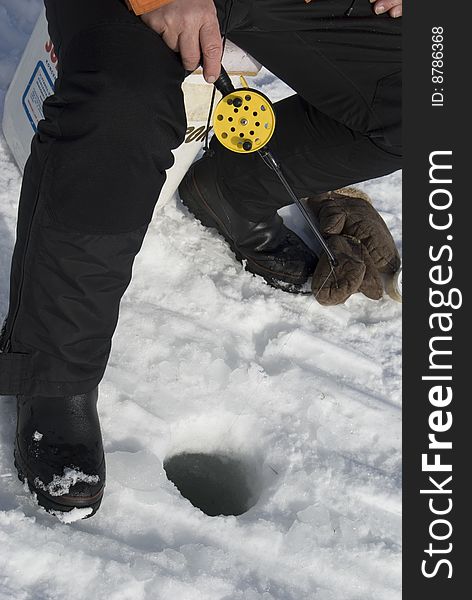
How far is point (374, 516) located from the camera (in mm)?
1740

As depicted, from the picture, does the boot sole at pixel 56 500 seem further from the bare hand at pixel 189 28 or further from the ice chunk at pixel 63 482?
the bare hand at pixel 189 28

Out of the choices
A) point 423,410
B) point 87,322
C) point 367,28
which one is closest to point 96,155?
point 87,322

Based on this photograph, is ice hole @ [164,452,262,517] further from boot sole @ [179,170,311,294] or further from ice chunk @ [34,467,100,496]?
boot sole @ [179,170,311,294]

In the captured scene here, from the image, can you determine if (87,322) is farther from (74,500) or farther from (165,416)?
(165,416)

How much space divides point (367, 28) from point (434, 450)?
103 centimetres

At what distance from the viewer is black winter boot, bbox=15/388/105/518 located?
4.83ft

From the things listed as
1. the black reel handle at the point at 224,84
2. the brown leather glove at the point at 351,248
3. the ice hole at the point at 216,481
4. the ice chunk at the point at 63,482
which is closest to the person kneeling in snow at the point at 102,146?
the ice chunk at the point at 63,482

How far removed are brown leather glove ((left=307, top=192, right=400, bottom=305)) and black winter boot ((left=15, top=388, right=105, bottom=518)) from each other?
927mm

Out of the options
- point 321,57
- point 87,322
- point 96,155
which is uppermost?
point 321,57

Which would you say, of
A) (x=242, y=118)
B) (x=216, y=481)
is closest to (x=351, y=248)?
(x=242, y=118)

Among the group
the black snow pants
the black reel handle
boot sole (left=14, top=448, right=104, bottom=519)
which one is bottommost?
boot sole (left=14, top=448, right=104, bottom=519)

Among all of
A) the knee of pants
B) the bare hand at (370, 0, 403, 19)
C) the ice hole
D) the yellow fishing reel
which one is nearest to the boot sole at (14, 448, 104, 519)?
the ice hole

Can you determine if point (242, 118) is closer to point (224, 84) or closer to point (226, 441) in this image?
point (224, 84)

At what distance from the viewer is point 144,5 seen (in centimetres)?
129
